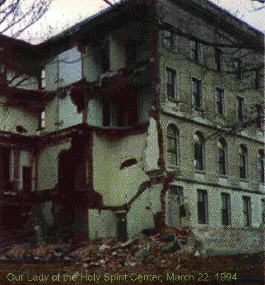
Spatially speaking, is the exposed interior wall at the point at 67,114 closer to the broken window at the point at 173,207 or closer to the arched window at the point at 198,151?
the arched window at the point at 198,151


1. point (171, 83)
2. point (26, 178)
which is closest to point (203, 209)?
point (171, 83)

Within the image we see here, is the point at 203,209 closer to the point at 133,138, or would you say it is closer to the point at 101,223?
the point at 133,138

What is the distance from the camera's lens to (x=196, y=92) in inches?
1076

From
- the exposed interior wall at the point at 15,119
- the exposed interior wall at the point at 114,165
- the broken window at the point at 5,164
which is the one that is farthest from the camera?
the exposed interior wall at the point at 15,119

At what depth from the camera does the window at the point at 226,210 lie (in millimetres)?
26594

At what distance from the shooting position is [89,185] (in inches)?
1013

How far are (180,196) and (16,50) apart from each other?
49.8ft

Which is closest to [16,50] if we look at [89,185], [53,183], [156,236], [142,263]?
[53,183]

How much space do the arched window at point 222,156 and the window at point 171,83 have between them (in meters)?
4.00

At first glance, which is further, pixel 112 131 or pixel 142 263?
pixel 112 131

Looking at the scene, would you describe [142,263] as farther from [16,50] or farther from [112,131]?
[16,50]

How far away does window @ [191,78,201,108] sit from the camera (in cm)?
2686

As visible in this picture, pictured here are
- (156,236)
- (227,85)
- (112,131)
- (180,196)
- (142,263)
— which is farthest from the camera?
(227,85)

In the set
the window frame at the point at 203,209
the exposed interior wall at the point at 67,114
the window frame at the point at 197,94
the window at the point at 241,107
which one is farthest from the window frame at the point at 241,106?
the exposed interior wall at the point at 67,114
